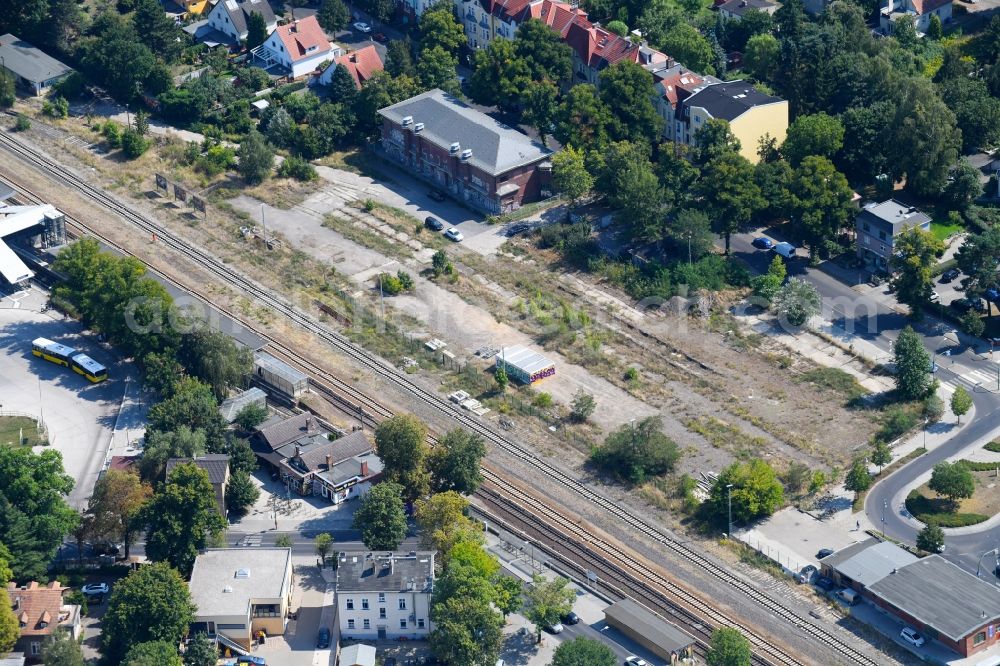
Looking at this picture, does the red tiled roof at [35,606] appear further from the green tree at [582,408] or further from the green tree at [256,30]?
the green tree at [256,30]

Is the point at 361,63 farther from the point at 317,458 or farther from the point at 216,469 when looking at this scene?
the point at 216,469

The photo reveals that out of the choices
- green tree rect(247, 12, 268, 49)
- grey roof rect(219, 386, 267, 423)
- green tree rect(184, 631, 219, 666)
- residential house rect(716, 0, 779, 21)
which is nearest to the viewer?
green tree rect(184, 631, 219, 666)

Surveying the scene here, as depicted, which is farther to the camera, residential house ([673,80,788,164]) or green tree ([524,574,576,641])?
residential house ([673,80,788,164])

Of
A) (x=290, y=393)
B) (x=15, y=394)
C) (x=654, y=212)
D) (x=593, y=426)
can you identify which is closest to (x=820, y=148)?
(x=654, y=212)

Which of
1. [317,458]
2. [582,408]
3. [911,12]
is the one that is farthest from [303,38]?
[317,458]

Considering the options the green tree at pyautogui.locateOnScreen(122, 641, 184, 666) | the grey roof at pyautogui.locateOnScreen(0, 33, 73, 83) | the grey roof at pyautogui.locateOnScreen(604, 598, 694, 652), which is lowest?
the green tree at pyautogui.locateOnScreen(122, 641, 184, 666)

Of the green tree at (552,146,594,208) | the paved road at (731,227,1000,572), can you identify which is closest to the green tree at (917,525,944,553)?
the paved road at (731,227,1000,572)

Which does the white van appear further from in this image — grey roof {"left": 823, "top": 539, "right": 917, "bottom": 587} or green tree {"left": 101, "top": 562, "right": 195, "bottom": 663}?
green tree {"left": 101, "top": 562, "right": 195, "bottom": 663}
